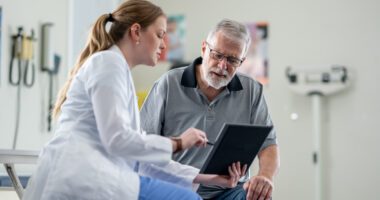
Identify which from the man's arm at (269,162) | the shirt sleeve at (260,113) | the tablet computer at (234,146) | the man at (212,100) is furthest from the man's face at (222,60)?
the tablet computer at (234,146)

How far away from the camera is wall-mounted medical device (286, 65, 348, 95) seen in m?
4.36

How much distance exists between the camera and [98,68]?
4.58 ft

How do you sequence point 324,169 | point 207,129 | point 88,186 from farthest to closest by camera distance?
point 324,169, point 207,129, point 88,186

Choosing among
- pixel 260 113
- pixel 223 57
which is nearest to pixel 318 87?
pixel 260 113

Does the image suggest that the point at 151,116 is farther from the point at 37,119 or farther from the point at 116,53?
the point at 37,119

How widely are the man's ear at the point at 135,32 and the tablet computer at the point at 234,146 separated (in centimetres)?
34

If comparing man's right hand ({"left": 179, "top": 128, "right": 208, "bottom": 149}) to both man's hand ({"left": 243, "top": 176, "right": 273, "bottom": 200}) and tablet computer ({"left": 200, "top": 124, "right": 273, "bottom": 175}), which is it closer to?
tablet computer ({"left": 200, "top": 124, "right": 273, "bottom": 175})

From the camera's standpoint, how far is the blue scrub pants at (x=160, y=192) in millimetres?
1391

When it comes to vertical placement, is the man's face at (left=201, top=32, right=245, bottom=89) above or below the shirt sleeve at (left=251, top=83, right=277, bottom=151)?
above

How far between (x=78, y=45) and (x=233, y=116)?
2.24 metres

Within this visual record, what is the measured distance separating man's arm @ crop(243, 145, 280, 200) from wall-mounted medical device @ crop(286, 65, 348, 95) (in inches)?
91.5

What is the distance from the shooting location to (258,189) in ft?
6.43

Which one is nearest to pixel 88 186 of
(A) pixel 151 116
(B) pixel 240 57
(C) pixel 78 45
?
(A) pixel 151 116

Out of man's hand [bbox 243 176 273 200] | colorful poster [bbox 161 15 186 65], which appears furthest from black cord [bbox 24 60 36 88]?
man's hand [bbox 243 176 273 200]
